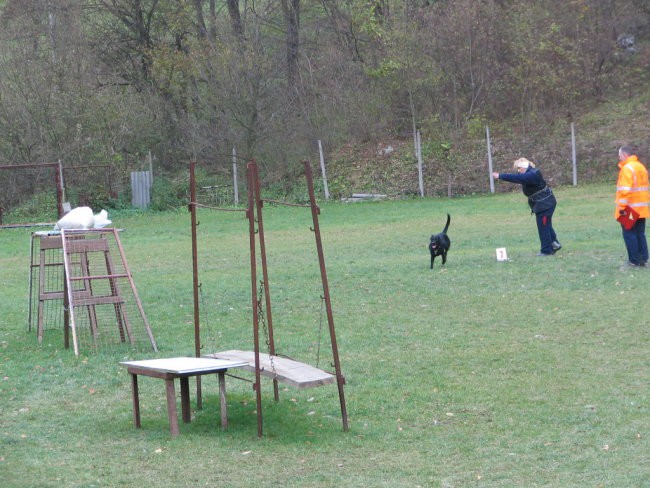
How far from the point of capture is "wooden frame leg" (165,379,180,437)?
6492mm

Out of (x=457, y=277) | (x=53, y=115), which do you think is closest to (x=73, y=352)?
(x=457, y=277)

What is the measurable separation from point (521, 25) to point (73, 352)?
28.9m

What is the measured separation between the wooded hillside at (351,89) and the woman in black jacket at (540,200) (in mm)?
16564

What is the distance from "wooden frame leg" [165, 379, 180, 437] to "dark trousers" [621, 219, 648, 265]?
9.18 m

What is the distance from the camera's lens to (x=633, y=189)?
537 inches

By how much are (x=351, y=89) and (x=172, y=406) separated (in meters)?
31.3

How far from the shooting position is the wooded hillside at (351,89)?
1278 inches

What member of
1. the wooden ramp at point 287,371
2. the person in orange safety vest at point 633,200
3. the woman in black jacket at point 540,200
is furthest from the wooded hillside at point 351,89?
the wooden ramp at point 287,371

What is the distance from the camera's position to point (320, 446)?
20.8 ft

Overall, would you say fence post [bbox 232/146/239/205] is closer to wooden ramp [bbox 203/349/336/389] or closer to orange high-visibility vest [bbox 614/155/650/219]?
orange high-visibility vest [bbox 614/155/650/219]

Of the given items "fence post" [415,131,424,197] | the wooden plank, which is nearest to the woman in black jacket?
the wooden plank

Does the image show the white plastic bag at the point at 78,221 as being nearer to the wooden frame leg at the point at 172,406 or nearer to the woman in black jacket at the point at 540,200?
the wooden frame leg at the point at 172,406

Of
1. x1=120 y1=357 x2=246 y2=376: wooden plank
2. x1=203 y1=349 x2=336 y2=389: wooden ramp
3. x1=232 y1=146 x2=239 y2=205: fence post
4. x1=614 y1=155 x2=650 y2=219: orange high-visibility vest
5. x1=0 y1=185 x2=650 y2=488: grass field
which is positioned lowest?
x1=0 y1=185 x2=650 y2=488: grass field

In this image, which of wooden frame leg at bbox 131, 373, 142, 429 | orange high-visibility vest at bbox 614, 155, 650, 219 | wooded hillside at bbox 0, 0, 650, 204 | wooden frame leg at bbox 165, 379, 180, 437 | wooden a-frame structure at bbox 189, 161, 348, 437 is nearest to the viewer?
wooden a-frame structure at bbox 189, 161, 348, 437
